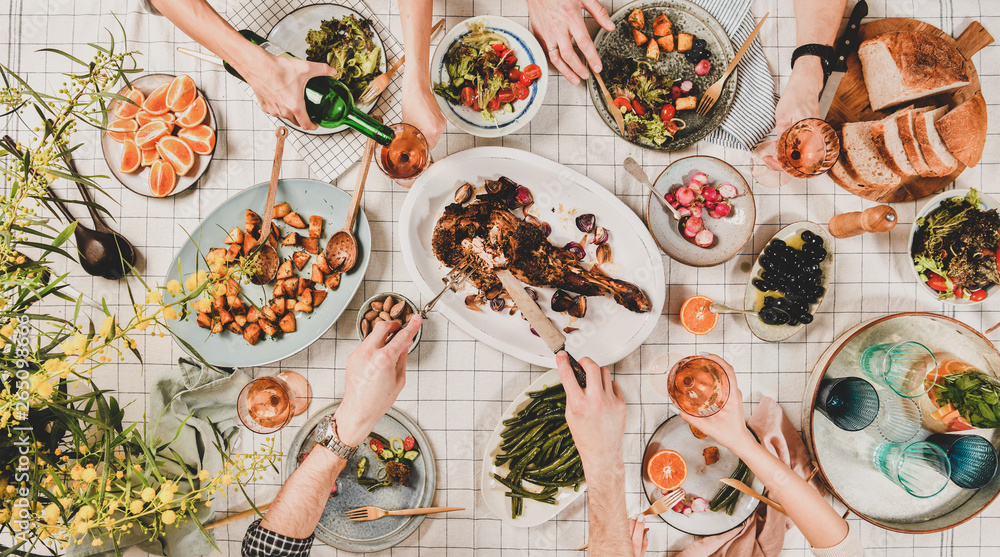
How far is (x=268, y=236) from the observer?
2.19 metres

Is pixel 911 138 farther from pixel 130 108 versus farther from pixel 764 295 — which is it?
pixel 130 108

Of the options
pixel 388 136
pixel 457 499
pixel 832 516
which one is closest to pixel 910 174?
pixel 832 516

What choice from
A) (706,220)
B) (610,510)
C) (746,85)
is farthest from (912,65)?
(610,510)

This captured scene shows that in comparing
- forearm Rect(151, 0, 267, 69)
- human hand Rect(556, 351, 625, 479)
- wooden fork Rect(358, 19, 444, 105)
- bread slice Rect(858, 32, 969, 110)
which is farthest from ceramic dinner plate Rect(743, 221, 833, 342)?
forearm Rect(151, 0, 267, 69)

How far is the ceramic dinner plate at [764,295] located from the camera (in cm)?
220

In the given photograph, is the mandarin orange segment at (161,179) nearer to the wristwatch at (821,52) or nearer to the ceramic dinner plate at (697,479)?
the ceramic dinner plate at (697,479)

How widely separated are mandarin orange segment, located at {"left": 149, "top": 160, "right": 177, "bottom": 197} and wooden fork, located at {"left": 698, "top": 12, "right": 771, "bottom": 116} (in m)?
2.33

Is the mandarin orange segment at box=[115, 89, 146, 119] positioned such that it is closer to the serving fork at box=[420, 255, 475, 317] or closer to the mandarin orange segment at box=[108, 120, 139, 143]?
the mandarin orange segment at box=[108, 120, 139, 143]

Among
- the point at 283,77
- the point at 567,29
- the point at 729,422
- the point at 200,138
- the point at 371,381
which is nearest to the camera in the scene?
the point at 283,77

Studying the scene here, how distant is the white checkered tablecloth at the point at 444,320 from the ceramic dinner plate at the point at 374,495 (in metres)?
0.07

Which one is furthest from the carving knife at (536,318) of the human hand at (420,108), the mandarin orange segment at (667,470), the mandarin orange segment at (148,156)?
the mandarin orange segment at (148,156)

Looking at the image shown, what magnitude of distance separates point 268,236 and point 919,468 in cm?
298

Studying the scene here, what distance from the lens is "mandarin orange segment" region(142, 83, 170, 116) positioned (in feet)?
7.25

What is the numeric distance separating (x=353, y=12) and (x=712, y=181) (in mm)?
1741
